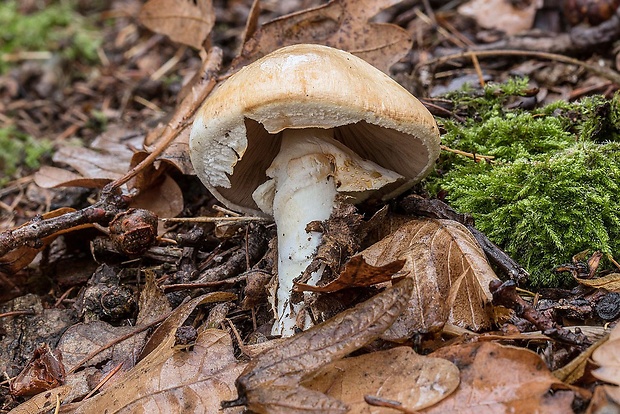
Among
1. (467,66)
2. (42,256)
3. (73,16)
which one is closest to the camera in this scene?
(42,256)

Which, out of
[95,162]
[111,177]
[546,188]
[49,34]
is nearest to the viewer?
[546,188]

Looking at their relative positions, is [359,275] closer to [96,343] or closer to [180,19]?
[96,343]

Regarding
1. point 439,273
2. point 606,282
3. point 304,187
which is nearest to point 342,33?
point 304,187

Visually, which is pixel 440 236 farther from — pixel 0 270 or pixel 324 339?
pixel 0 270

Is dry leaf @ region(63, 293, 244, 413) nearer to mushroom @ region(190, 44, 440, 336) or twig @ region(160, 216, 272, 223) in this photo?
mushroom @ region(190, 44, 440, 336)

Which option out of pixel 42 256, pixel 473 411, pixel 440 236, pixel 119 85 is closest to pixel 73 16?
pixel 119 85

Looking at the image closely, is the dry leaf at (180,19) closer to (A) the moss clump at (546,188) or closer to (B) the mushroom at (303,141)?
(B) the mushroom at (303,141)
